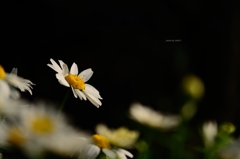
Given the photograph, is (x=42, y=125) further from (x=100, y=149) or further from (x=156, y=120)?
(x=156, y=120)

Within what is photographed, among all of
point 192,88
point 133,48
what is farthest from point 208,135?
point 133,48

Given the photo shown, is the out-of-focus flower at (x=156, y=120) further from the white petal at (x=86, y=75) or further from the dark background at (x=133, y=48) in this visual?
the dark background at (x=133, y=48)

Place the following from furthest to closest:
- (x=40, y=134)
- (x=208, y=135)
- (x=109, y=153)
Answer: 1. (x=109, y=153)
2. (x=208, y=135)
3. (x=40, y=134)

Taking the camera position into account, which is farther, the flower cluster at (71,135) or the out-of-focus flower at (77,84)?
the out-of-focus flower at (77,84)

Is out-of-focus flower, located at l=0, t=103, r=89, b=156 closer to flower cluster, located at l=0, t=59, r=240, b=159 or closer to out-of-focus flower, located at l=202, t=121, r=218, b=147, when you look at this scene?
flower cluster, located at l=0, t=59, r=240, b=159

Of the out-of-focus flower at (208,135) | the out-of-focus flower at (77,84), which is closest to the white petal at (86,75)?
the out-of-focus flower at (77,84)

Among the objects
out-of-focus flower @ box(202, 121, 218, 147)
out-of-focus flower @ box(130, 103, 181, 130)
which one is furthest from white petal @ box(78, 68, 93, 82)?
out-of-focus flower @ box(202, 121, 218, 147)
